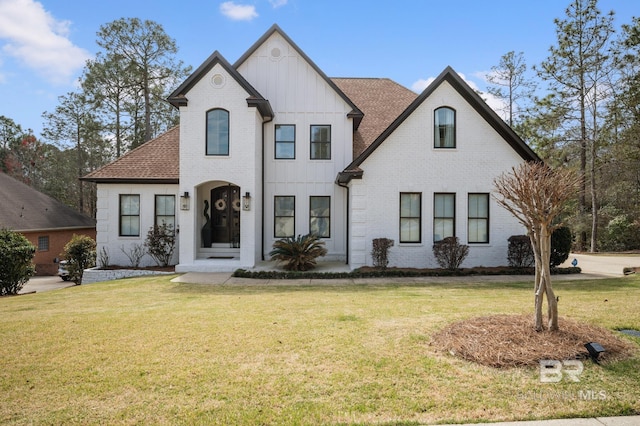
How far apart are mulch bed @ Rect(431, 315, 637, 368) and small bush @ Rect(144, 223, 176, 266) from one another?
12.3 m

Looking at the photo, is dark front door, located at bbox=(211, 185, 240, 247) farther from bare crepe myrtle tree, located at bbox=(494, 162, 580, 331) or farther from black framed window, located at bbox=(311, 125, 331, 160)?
bare crepe myrtle tree, located at bbox=(494, 162, 580, 331)

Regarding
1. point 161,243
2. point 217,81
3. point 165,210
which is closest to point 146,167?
point 165,210

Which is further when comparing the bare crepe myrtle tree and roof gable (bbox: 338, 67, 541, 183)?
roof gable (bbox: 338, 67, 541, 183)

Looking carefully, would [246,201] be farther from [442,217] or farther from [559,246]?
[559,246]

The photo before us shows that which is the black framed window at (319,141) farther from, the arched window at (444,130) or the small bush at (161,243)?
the small bush at (161,243)

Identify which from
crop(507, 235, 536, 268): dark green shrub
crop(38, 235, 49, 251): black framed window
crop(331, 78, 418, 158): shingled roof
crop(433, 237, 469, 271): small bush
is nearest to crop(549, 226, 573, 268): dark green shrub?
crop(507, 235, 536, 268): dark green shrub

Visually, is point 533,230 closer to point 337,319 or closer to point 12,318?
point 337,319

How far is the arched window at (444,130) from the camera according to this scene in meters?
14.1

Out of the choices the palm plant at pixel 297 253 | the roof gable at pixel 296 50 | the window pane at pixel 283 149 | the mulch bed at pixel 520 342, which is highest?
the roof gable at pixel 296 50

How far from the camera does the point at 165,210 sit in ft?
52.2

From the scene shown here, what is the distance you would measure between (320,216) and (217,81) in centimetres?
649

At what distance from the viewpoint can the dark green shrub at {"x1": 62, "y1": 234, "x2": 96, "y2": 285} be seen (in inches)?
642

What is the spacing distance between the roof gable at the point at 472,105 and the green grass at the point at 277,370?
666cm
